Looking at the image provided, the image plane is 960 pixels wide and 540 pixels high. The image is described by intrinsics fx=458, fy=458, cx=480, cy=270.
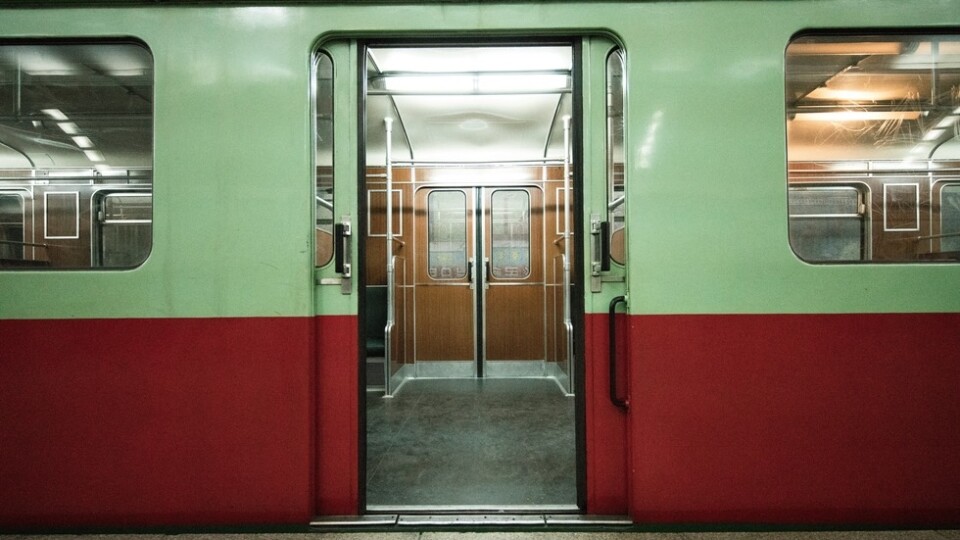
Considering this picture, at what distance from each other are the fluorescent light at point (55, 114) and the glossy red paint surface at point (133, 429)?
119 centimetres

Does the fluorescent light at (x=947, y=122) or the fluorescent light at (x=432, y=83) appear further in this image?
the fluorescent light at (x=432, y=83)

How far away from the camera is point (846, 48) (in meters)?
2.22

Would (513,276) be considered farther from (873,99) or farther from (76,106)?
(76,106)

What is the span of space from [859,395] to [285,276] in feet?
8.89

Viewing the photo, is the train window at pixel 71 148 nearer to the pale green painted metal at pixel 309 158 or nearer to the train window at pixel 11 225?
the train window at pixel 11 225

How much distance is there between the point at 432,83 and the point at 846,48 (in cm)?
308

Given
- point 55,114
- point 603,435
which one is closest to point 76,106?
point 55,114

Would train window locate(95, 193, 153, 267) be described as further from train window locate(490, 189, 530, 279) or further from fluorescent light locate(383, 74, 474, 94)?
train window locate(490, 189, 530, 279)

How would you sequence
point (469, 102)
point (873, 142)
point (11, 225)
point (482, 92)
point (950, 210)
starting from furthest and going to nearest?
point (469, 102), point (482, 92), point (11, 225), point (873, 142), point (950, 210)

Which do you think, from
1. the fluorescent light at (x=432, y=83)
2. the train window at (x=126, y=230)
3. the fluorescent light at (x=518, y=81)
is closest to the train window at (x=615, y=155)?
the fluorescent light at (x=518, y=81)

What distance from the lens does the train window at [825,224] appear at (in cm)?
216

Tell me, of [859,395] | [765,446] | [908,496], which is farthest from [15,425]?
[908,496]

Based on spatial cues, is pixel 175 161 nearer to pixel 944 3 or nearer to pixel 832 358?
pixel 832 358

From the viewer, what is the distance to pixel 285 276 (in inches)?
84.6
